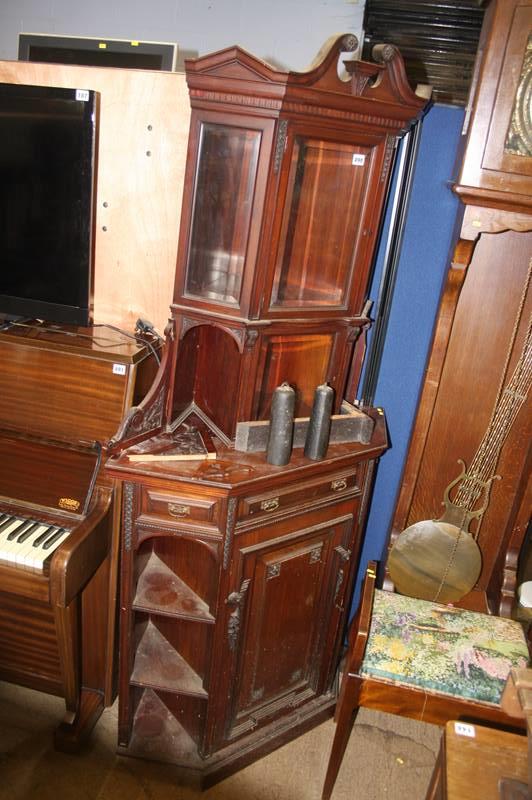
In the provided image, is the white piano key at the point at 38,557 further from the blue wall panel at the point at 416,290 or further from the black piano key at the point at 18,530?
the blue wall panel at the point at 416,290

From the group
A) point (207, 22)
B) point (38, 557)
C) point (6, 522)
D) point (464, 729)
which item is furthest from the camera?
point (207, 22)

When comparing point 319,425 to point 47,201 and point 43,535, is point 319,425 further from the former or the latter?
point 47,201

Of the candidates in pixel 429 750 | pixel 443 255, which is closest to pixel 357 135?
pixel 443 255

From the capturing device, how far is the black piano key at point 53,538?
74.3 inches

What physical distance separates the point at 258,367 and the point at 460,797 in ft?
3.94

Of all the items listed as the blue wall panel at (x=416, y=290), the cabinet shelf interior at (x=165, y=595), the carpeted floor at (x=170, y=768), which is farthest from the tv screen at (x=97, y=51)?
the carpeted floor at (x=170, y=768)

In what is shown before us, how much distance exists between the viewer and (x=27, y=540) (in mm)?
1899

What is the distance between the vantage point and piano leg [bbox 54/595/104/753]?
6.45ft

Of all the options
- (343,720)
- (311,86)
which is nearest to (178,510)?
(343,720)

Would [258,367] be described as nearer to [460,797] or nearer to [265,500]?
[265,500]

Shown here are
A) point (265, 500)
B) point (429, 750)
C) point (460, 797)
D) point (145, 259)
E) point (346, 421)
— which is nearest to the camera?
point (460, 797)

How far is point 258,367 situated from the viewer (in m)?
1.84

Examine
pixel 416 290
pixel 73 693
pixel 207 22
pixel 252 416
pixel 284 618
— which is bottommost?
pixel 73 693

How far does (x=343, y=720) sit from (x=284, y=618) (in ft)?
1.21
